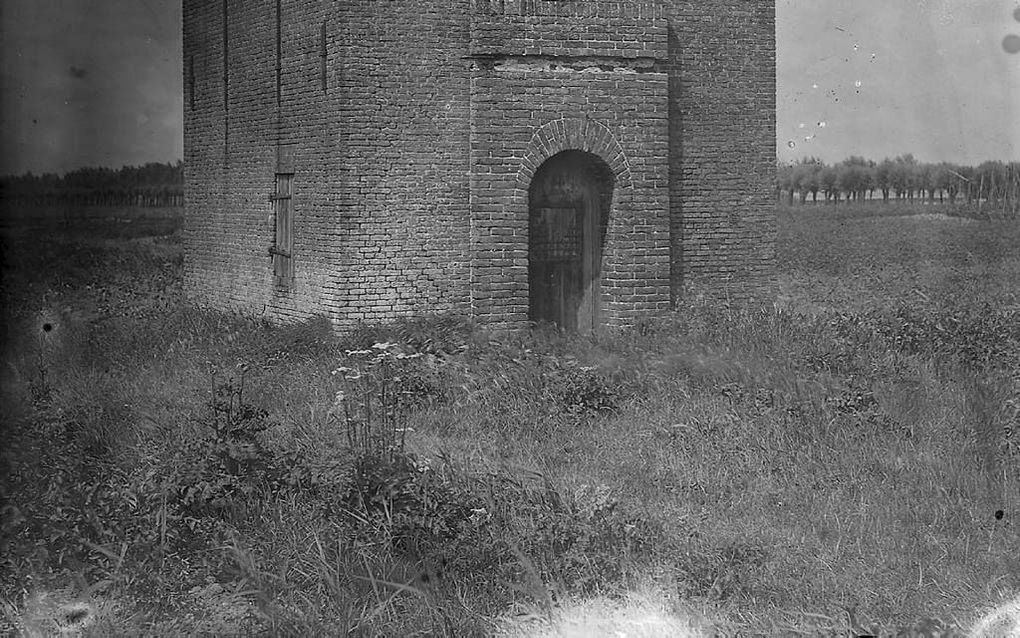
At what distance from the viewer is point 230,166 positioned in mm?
15469

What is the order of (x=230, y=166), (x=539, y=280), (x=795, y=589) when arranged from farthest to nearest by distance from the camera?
(x=230, y=166) → (x=539, y=280) → (x=795, y=589)

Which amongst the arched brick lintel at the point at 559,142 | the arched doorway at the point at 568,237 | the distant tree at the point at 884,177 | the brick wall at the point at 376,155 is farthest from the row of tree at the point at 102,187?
the distant tree at the point at 884,177

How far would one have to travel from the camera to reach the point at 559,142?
42.7 feet

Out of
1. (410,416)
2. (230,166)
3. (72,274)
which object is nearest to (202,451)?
(410,416)

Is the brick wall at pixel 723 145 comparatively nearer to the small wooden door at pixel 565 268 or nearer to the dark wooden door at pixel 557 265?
the small wooden door at pixel 565 268

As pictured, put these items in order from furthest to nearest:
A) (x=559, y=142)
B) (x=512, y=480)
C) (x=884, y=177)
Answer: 1. (x=884, y=177)
2. (x=559, y=142)
3. (x=512, y=480)

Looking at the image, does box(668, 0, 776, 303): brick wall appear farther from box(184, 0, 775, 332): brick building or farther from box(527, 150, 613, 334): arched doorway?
box(527, 150, 613, 334): arched doorway

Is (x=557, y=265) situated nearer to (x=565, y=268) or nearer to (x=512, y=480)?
(x=565, y=268)

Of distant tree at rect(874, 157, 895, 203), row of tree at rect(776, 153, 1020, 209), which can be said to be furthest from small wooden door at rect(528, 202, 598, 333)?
distant tree at rect(874, 157, 895, 203)

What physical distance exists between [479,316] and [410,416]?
372cm

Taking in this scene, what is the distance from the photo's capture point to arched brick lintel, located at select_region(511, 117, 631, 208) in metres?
13.0

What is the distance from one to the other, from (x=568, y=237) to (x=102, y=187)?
5.96 metres

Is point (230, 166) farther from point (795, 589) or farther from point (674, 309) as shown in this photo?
point (795, 589)

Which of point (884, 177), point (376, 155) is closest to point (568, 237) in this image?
point (376, 155)
